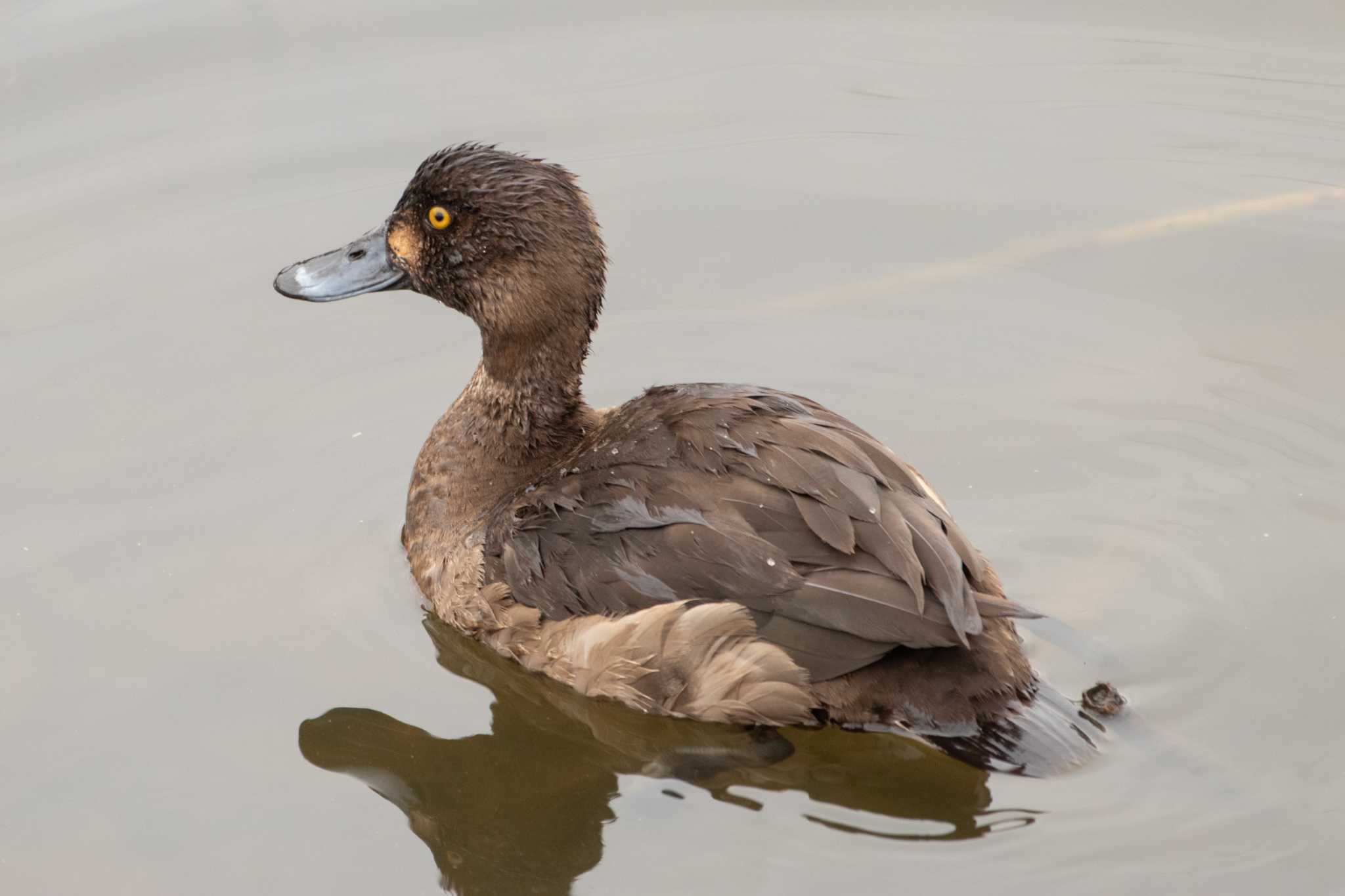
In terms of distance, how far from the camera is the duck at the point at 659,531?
5613 mm

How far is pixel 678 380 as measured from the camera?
7.70 meters

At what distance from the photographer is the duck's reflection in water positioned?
5.61 m

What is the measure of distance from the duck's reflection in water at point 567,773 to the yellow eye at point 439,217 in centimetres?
163

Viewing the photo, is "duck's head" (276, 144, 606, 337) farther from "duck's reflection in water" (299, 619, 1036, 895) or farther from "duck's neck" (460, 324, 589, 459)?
"duck's reflection in water" (299, 619, 1036, 895)

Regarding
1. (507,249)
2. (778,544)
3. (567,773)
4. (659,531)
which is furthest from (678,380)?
(567,773)

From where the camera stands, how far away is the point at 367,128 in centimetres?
904

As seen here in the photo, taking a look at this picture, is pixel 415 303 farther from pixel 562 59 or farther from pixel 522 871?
pixel 522 871

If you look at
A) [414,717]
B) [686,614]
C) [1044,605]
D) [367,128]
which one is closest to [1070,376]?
[1044,605]

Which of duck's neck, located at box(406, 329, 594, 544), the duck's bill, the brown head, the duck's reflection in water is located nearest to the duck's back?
the duck's reflection in water

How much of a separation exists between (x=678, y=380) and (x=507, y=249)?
1.47 metres

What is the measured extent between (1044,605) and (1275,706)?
890 millimetres

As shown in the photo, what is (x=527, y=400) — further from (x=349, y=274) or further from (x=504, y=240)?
(x=349, y=274)

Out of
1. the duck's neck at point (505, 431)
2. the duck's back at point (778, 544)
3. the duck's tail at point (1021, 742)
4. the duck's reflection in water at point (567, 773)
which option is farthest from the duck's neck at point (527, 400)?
the duck's tail at point (1021, 742)

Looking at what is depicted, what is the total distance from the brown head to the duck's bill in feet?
0.29
